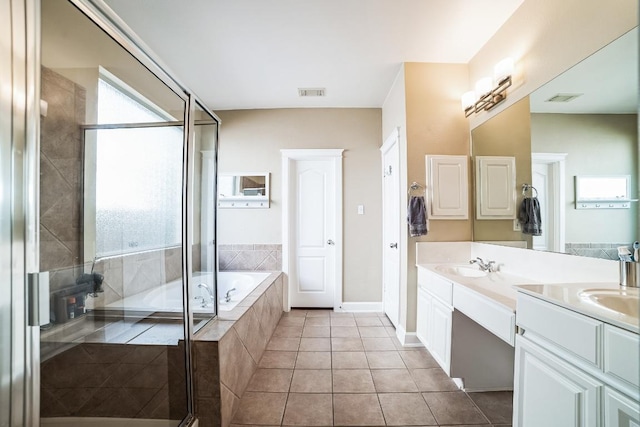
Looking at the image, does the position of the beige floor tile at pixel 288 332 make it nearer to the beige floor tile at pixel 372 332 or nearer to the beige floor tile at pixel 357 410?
the beige floor tile at pixel 372 332

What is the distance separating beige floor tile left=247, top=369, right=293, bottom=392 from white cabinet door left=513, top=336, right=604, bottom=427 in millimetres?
1362

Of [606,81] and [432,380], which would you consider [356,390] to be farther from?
[606,81]

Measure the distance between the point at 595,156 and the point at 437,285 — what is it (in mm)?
1161

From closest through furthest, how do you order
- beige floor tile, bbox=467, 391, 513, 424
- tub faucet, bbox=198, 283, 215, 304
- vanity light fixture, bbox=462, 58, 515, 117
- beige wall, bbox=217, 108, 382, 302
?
1. beige floor tile, bbox=467, 391, 513, 424
2. tub faucet, bbox=198, 283, 215, 304
3. vanity light fixture, bbox=462, 58, 515, 117
4. beige wall, bbox=217, 108, 382, 302

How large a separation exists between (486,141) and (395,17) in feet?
3.99

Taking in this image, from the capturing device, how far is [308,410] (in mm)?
1500

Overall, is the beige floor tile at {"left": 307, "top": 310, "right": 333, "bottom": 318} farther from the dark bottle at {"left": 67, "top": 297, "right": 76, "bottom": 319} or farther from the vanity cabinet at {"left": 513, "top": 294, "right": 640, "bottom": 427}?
the dark bottle at {"left": 67, "top": 297, "right": 76, "bottom": 319}

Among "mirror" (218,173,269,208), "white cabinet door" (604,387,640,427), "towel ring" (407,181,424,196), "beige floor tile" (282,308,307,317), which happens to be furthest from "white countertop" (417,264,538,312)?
"mirror" (218,173,269,208)

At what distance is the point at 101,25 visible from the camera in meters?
0.96

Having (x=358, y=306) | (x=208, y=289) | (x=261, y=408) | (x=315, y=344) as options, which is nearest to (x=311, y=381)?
(x=261, y=408)

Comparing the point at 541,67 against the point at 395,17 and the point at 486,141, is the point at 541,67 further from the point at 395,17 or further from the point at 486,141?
the point at 395,17

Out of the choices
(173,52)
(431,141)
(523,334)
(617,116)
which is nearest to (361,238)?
(431,141)

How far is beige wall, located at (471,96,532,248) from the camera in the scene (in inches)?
63.7

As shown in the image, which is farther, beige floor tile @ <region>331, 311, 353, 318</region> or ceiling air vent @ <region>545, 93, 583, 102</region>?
beige floor tile @ <region>331, 311, 353, 318</region>
